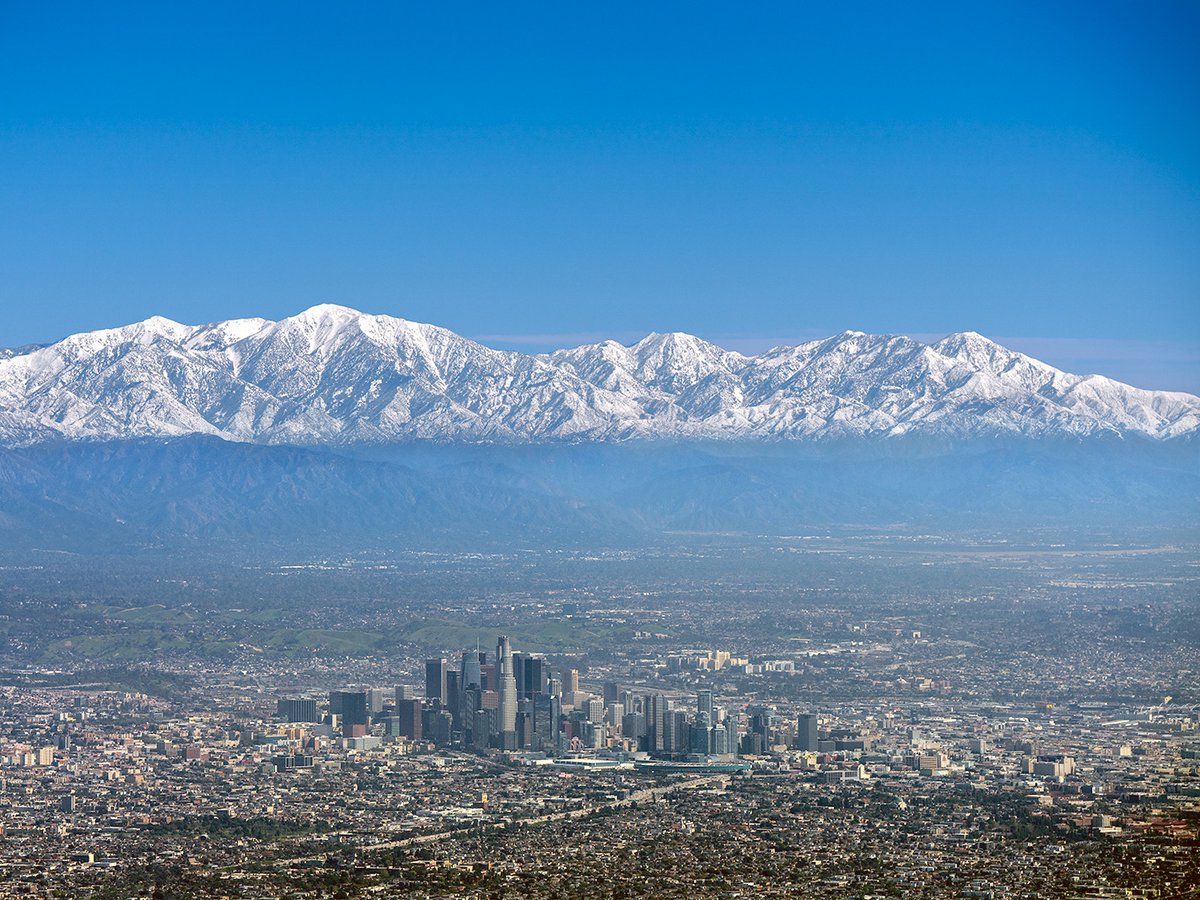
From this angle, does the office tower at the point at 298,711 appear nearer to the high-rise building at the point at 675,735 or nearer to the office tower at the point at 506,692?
the office tower at the point at 506,692

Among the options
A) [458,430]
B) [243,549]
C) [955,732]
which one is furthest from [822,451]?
[955,732]

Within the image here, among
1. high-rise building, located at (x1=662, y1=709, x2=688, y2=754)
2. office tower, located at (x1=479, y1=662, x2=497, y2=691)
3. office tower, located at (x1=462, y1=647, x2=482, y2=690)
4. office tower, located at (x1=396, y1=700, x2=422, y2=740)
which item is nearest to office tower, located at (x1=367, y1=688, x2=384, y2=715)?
office tower, located at (x1=396, y1=700, x2=422, y2=740)

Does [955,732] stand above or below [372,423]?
below

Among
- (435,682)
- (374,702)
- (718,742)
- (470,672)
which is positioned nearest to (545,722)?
(470,672)

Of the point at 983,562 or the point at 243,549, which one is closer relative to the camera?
the point at 983,562

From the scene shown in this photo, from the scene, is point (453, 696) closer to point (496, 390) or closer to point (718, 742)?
point (718, 742)

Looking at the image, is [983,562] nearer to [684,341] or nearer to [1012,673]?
[1012,673]

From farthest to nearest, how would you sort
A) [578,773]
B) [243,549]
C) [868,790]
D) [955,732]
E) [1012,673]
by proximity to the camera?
[243,549], [1012,673], [955,732], [578,773], [868,790]
